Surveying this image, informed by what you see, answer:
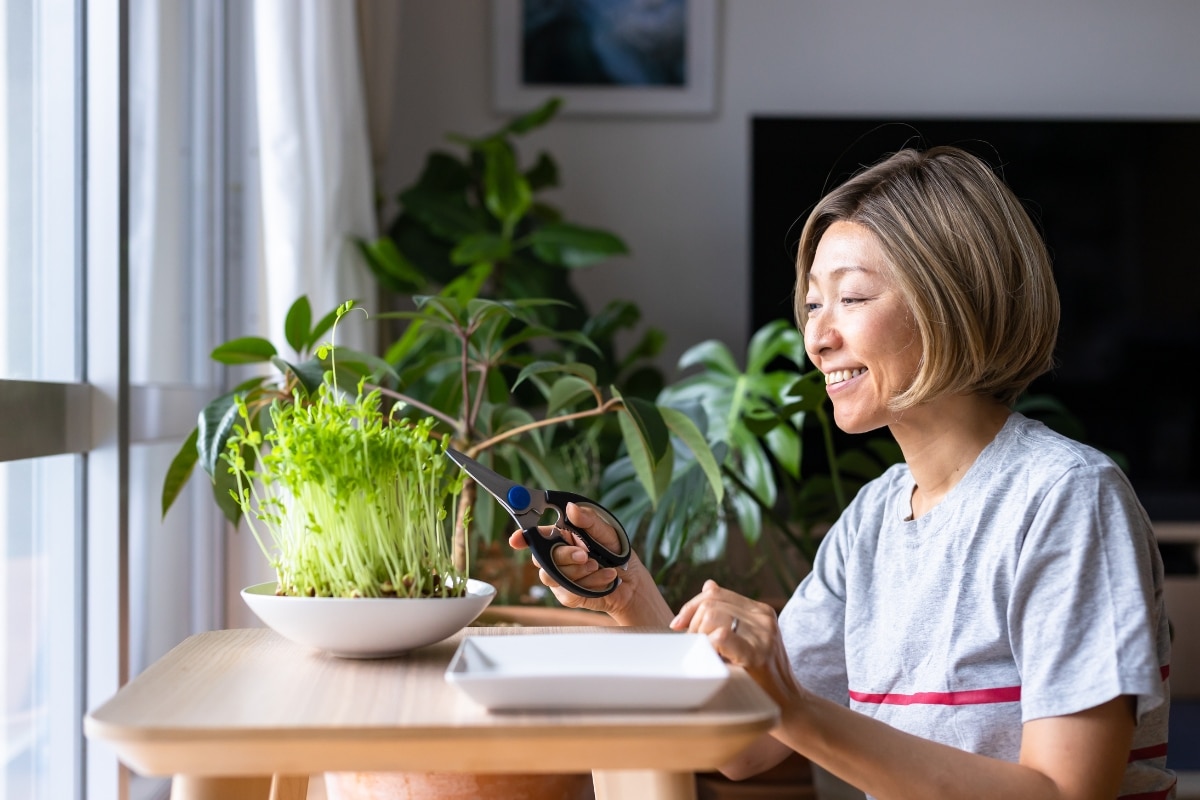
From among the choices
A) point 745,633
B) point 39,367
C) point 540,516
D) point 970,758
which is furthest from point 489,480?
point 39,367

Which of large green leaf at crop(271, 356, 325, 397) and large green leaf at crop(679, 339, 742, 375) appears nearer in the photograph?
large green leaf at crop(271, 356, 325, 397)

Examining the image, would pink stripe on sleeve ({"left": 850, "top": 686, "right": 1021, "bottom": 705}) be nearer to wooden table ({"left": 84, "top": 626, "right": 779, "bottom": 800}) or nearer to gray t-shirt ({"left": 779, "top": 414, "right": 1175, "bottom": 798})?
gray t-shirt ({"left": 779, "top": 414, "right": 1175, "bottom": 798})

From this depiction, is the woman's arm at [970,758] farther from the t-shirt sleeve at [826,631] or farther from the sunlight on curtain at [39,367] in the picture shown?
the sunlight on curtain at [39,367]

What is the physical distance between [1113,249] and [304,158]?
2081 mm

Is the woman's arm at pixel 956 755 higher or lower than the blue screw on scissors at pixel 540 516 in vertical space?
lower

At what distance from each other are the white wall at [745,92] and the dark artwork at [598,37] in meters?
0.12

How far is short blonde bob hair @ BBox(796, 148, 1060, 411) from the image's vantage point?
3.48 feet

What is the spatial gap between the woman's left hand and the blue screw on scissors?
127 mm

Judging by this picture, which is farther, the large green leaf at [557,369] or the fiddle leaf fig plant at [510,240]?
the fiddle leaf fig plant at [510,240]

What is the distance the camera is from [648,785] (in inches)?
32.4

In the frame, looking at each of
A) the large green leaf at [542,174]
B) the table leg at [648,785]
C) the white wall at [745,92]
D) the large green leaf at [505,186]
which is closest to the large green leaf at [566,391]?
the table leg at [648,785]

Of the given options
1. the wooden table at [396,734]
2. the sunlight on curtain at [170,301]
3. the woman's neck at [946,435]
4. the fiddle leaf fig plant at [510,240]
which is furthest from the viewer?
the fiddle leaf fig plant at [510,240]

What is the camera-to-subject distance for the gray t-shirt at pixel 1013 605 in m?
0.90

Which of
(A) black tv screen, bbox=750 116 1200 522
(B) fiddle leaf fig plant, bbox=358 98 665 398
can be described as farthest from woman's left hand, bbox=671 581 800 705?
(A) black tv screen, bbox=750 116 1200 522
